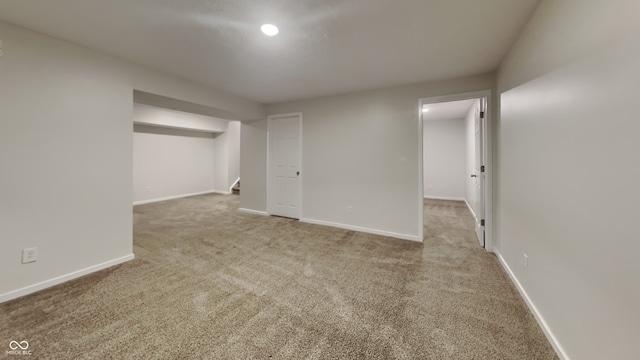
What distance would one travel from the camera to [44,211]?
2104mm

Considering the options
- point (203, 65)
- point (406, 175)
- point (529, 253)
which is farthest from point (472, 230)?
point (203, 65)

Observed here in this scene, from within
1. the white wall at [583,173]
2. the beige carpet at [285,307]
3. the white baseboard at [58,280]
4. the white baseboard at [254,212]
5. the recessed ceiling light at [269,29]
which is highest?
the recessed ceiling light at [269,29]

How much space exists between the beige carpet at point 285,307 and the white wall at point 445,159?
4.34m

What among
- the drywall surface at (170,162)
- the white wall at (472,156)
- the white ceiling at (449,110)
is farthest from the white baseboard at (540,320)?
the drywall surface at (170,162)

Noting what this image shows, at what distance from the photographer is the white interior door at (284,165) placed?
4520 mm

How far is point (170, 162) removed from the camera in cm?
701

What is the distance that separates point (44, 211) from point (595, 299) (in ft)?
13.2

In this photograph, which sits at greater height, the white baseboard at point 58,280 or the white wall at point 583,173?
the white wall at point 583,173

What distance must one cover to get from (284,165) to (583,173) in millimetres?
4100

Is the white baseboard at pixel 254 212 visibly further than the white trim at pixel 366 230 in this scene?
Yes

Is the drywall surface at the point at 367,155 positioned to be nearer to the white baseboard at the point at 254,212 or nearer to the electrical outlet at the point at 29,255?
the white baseboard at the point at 254,212

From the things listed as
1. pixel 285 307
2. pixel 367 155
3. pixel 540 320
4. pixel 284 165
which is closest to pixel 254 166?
pixel 284 165

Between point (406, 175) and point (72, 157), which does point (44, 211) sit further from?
point (406, 175)

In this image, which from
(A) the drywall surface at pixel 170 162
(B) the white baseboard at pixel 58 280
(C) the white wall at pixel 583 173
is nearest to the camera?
(C) the white wall at pixel 583 173
